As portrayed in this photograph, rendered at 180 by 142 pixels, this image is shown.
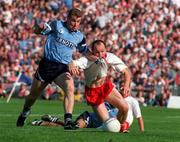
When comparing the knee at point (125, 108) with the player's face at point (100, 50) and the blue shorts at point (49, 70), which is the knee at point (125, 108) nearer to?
the player's face at point (100, 50)

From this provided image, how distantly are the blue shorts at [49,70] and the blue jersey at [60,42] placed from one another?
9 centimetres

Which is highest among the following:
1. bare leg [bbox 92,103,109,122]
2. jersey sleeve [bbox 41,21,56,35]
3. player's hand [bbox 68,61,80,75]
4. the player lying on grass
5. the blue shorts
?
jersey sleeve [bbox 41,21,56,35]

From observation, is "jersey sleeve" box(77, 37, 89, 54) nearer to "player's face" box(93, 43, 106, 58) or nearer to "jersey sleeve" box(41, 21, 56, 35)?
"jersey sleeve" box(41, 21, 56, 35)

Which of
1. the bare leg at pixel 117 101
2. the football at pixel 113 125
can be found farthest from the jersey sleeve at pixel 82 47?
the football at pixel 113 125

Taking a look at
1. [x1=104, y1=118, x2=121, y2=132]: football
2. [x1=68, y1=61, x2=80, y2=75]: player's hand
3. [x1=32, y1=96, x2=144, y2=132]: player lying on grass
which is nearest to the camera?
[x1=68, y1=61, x2=80, y2=75]: player's hand

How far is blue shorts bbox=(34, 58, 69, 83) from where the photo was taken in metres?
16.2

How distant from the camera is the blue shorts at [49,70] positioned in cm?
1617

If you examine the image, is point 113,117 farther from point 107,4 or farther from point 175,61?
point 107,4

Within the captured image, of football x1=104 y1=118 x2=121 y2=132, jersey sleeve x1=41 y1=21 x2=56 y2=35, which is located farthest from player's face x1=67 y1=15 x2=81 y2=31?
football x1=104 y1=118 x2=121 y2=132

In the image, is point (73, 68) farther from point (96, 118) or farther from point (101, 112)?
point (96, 118)

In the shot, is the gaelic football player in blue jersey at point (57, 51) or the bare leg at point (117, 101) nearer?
the bare leg at point (117, 101)

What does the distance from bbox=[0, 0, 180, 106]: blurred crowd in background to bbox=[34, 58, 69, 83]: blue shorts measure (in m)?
16.1

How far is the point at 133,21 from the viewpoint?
37.4 metres

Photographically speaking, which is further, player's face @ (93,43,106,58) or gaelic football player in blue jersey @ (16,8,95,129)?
gaelic football player in blue jersey @ (16,8,95,129)
